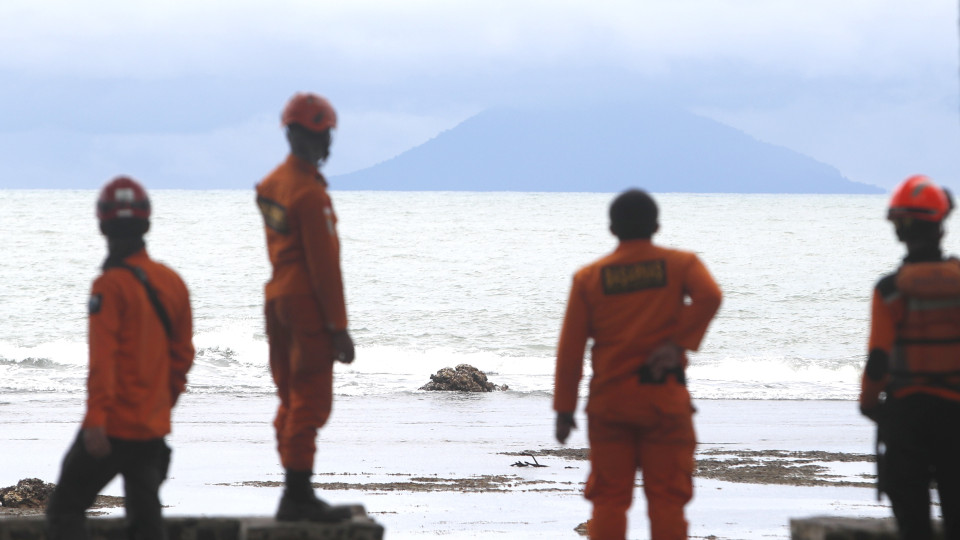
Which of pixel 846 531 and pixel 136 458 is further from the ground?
pixel 136 458

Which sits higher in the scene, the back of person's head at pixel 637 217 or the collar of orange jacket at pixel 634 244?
the back of person's head at pixel 637 217

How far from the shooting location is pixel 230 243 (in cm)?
6175

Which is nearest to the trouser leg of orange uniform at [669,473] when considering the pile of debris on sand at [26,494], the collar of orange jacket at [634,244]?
the collar of orange jacket at [634,244]

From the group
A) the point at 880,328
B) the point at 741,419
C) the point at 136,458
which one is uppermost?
the point at 880,328

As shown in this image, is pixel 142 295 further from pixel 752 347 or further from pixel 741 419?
pixel 752 347

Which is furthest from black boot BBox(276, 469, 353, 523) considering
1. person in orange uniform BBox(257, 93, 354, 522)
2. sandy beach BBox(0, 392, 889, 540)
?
sandy beach BBox(0, 392, 889, 540)

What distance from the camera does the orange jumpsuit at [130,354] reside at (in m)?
4.59

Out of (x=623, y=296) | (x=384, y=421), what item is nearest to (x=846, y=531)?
(x=623, y=296)

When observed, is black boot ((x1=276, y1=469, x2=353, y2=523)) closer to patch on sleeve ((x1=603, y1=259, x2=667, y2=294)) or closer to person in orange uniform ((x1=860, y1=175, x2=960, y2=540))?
patch on sleeve ((x1=603, y1=259, x2=667, y2=294))

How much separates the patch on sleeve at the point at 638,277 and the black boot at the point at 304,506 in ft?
4.85

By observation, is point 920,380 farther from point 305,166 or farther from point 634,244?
point 305,166

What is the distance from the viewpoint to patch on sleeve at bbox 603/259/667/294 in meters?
5.18

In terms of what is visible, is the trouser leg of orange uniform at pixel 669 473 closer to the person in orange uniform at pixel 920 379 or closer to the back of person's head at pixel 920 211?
the person in orange uniform at pixel 920 379

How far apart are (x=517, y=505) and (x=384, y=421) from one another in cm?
651
